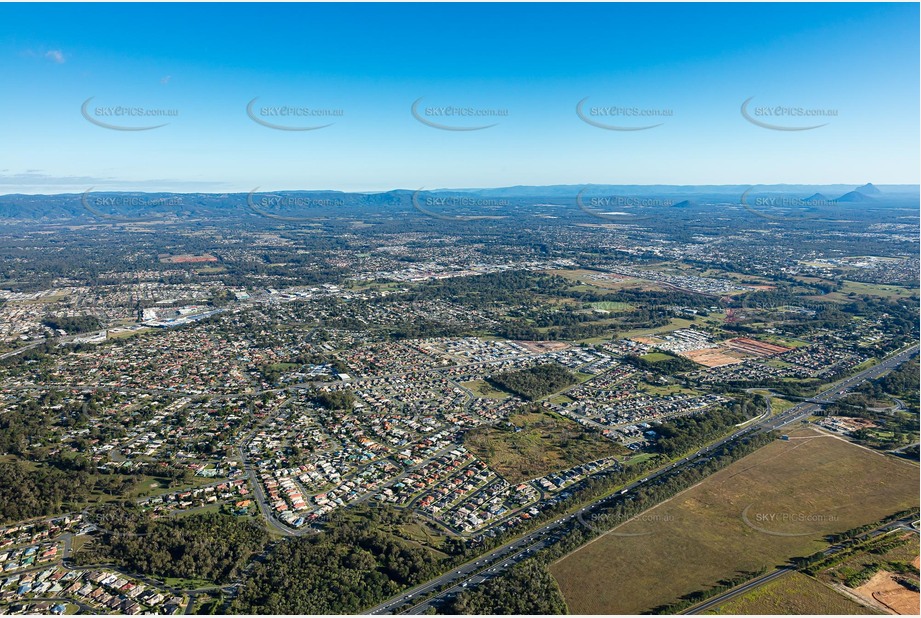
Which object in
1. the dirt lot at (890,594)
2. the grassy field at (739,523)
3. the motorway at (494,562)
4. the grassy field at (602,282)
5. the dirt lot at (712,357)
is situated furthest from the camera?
the grassy field at (602,282)

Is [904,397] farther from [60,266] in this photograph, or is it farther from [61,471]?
[60,266]

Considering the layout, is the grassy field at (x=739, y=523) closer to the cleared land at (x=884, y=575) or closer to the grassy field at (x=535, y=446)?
the cleared land at (x=884, y=575)

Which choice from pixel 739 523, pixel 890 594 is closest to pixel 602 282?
pixel 739 523

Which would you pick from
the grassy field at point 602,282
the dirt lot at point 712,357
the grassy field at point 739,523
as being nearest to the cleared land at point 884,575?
the grassy field at point 739,523

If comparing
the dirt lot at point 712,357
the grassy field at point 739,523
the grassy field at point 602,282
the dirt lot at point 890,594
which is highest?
the dirt lot at point 890,594

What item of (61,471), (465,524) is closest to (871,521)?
(465,524)

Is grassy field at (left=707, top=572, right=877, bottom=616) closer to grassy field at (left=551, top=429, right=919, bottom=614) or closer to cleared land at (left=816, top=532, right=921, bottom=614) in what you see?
cleared land at (left=816, top=532, right=921, bottom=614)

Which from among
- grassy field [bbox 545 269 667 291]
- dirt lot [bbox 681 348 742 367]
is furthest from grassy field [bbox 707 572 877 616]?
grassy field [bbox 545 269 667 291]
